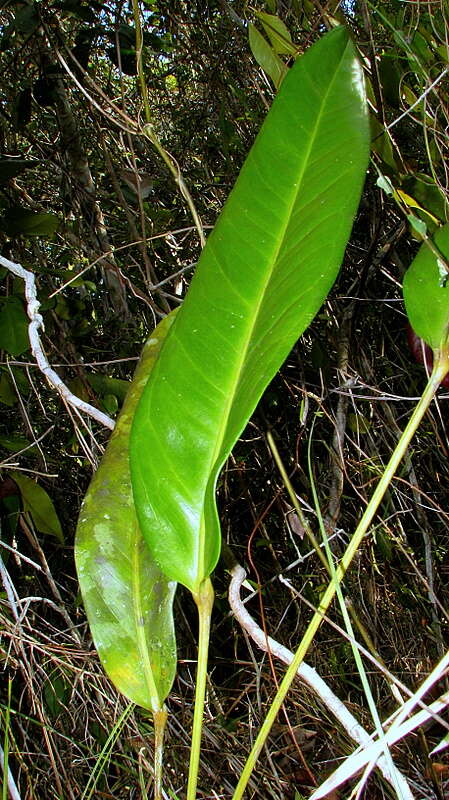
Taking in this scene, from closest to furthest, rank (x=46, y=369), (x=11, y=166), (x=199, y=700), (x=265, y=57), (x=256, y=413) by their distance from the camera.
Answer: (x=199, y=700), (x=46, y=369), (x=265, y=57), (x=11, y=166), (x=256, y=413)

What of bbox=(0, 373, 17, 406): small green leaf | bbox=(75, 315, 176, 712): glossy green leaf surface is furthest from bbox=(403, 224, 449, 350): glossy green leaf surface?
bbox=(0, 373, 17, 406): small green leaf

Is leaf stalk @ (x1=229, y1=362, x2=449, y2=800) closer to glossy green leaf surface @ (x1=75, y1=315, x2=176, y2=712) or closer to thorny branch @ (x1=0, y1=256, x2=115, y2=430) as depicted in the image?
glossy green leaf surface @ (x1=75, y1=315, x2=176, y2=712)

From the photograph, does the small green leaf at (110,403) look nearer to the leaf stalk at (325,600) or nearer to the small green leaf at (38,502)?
the small green leaf at (38,502)

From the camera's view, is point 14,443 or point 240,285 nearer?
point 240,285

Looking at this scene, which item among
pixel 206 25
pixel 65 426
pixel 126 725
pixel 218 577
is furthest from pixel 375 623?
pixel 206 25

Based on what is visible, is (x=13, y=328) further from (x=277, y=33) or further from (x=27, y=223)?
(x=277, y=33)

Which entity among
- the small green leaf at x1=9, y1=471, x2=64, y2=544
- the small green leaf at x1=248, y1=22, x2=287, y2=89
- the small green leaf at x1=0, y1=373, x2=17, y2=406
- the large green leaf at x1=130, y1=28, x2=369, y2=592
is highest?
the small green leaf at x1=248, y1=22, x2=287, y2=89

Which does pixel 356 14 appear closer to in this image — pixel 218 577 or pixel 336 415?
pixel 336 415

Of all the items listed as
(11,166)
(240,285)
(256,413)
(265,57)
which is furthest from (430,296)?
(11,166)
